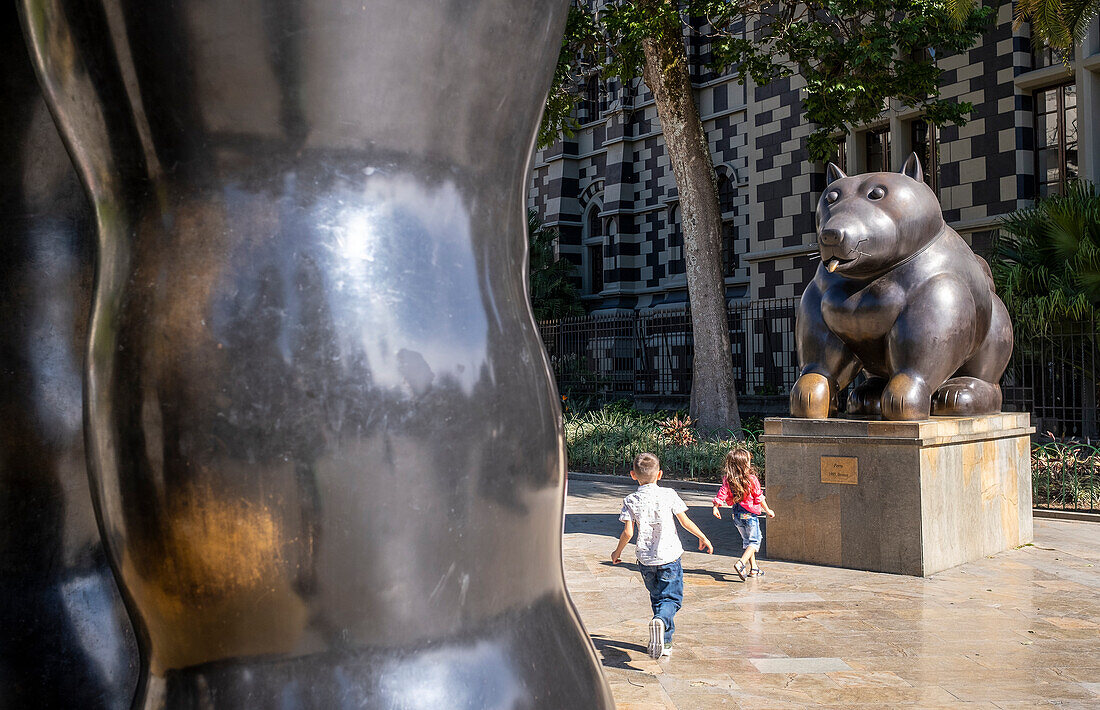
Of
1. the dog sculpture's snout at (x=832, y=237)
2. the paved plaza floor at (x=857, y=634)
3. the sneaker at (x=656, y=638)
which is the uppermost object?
the dog sculpture's snout at (x=832, y=237)

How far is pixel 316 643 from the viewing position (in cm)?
76

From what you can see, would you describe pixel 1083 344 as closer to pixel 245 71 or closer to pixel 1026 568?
pixel 1026 568

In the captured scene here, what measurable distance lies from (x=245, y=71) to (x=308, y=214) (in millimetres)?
120

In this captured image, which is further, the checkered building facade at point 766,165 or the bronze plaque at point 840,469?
the checkered building facade at point 766,165

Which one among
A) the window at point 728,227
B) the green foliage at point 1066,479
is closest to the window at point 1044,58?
the green foliage at point 1066,479

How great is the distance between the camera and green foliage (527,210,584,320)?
92.5ft

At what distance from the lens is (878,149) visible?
2098 cm

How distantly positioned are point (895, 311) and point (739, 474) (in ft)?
5.23

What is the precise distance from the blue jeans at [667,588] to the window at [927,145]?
15.9 m

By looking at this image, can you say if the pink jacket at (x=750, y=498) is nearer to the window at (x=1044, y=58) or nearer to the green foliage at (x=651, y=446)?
the green foliage at (x=651, y=446)

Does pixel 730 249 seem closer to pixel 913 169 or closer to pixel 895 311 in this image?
pixel 913 169

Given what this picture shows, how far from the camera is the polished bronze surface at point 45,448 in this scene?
3.67ft

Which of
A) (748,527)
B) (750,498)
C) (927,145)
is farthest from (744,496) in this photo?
(927,145)

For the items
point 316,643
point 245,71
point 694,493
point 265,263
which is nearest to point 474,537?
point 316,643
